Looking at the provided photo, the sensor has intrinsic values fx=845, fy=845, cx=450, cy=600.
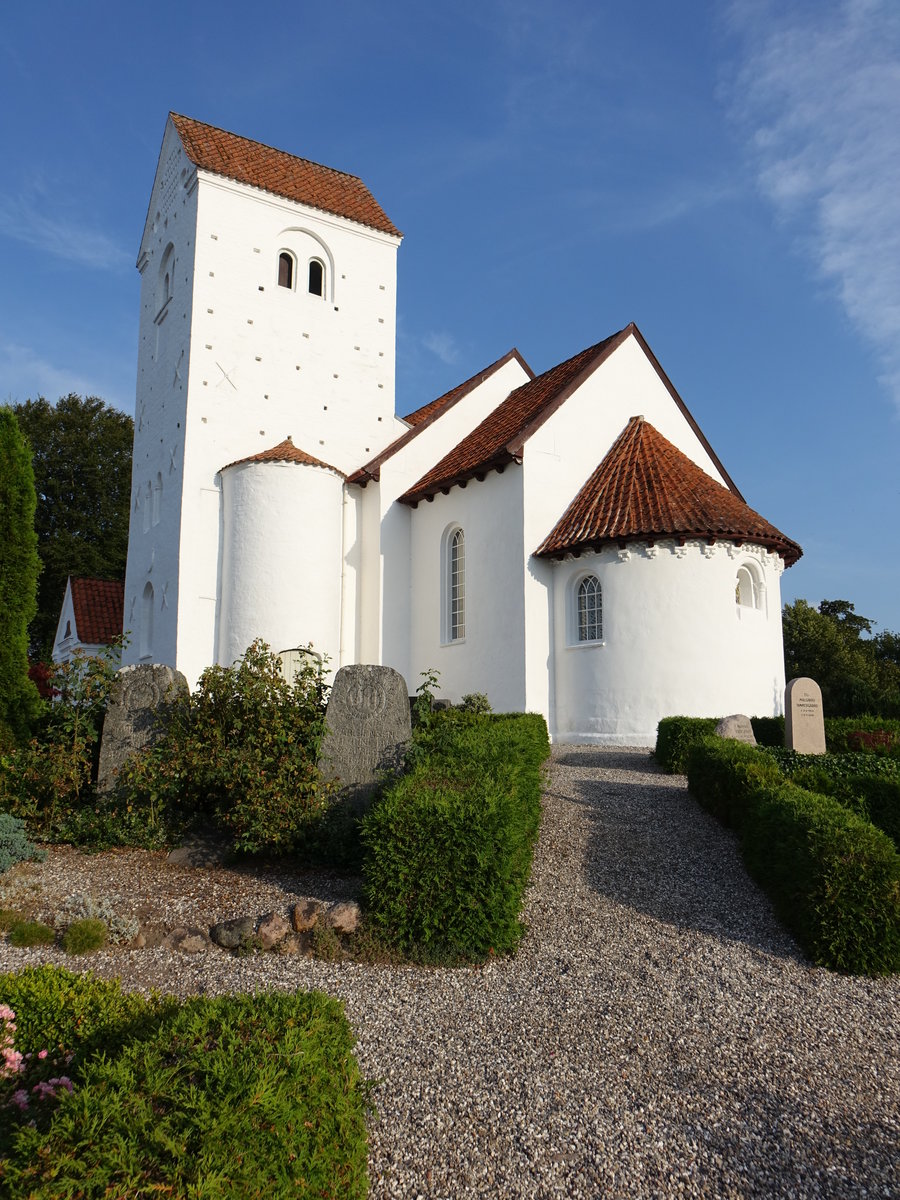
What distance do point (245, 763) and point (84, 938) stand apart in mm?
2542

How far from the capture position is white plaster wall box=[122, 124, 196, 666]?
18.3 meters

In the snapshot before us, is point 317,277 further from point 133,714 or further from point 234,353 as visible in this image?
point 133,714

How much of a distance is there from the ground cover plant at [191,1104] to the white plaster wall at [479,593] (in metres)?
12.5

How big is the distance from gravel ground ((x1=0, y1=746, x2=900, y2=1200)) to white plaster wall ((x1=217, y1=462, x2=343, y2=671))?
33.7 ft

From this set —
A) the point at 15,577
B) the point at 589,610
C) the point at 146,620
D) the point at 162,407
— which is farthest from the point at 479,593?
the point at 15,577

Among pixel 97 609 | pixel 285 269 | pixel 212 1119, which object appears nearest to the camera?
pixel 212 1119

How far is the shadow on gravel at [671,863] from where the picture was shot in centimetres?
671

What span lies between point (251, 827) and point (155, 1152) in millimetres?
5353

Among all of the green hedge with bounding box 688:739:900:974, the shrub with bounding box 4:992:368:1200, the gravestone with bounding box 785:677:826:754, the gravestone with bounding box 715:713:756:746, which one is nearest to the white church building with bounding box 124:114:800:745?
the gravestone with bounding box 715:713:756:746

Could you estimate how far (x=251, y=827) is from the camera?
7.98m

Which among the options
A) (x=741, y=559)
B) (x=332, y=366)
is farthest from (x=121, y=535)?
(x=741, y=559)

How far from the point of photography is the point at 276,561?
1759 centimetres

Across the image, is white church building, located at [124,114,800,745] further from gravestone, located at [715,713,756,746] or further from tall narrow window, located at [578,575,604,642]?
gravestone, located at [715,713,756,746]

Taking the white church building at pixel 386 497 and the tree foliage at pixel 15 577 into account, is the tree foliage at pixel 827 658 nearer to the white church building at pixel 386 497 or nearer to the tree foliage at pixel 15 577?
the white church building at pixel 386 497
